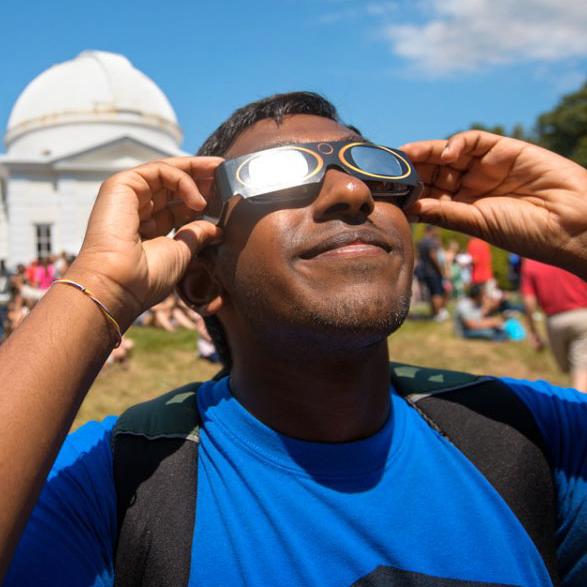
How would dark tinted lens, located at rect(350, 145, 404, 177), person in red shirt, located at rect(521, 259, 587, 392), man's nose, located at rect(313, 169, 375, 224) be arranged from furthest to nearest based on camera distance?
person in red shirt, located at rect(521, 259, 587, 392) → dark tinted lens, located at rect(350, 145, 404, 177) → man's nose, located at rect(313, 169, 375, 224)

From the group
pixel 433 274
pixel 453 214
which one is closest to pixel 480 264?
pixel 433 274

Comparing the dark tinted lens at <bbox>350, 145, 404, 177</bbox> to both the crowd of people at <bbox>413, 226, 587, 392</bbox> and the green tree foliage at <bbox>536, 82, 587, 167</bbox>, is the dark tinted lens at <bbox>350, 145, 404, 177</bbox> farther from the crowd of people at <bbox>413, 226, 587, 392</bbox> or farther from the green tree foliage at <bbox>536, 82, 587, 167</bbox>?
the green tree foliage at <bbox>536, 82, 587, 167</bbox>

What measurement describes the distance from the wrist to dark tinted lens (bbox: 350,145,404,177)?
3.07ft

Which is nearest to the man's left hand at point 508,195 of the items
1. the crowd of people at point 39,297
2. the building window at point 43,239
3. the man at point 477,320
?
the crowd of people at point 39,297

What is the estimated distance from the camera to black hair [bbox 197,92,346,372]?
100 inches

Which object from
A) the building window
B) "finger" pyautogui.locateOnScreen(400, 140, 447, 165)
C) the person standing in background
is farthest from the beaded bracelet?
the building window

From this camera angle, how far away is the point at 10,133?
3841 centimetres

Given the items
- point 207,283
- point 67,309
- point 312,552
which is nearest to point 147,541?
point 312,552

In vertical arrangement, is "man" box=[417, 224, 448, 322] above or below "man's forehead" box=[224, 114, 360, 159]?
below

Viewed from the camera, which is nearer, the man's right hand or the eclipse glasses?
the man's right hand

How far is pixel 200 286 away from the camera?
8.32 feet

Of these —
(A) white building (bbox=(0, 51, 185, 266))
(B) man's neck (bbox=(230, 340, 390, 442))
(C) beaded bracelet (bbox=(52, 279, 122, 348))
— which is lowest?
(A) white building (bbox=(0, 51, 185, 266))

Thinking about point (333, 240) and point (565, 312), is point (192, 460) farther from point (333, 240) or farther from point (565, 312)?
point (565, 312)

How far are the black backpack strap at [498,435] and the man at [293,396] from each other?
0.05m
